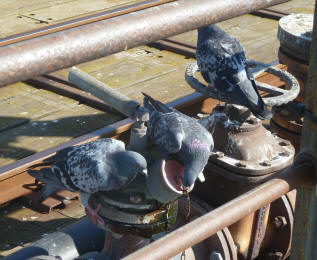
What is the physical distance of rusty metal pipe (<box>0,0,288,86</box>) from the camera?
1003 mm

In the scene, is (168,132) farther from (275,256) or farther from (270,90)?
(270,90)

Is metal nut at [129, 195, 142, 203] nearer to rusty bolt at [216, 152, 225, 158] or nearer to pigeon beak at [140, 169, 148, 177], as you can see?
pigeon beak at [140, 169, 148, 177]

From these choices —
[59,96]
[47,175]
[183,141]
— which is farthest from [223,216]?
[59,96]

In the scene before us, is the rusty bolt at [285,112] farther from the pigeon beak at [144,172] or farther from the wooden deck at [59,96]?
the pigeon beak at [144,172]

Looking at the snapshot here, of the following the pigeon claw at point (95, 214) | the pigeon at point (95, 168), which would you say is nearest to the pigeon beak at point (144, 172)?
the pigeon at point (95, 168)

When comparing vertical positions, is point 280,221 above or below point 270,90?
below

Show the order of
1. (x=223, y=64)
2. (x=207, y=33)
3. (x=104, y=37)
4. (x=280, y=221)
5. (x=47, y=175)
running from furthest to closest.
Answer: (x=207, y=33)
(x=223, y=64)
(x=280, y=221)
(x=47, y=175)
(x=104, y=37)

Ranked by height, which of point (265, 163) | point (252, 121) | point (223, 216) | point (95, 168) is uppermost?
point (223, 216)

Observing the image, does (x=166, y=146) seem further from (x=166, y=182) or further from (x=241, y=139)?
(x=241, y=139)

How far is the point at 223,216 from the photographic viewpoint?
1359 millimetres

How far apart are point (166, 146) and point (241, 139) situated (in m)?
0.80

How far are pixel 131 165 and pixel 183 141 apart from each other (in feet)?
0.80

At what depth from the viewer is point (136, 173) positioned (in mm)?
2107

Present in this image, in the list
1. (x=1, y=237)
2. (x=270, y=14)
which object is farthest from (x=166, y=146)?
(x=270, y=14)
